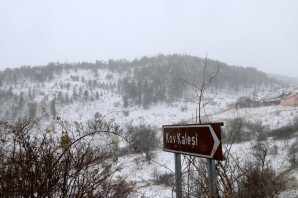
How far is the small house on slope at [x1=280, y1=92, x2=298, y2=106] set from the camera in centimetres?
4400

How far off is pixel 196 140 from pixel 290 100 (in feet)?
162

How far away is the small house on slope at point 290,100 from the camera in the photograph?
4400 cm

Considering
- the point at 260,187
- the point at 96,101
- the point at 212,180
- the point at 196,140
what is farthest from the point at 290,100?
the point at 96,101

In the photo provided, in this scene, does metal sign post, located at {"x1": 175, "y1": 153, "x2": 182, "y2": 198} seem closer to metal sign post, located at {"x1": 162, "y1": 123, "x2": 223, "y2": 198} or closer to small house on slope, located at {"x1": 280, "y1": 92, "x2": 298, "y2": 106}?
metal sign post, located at {"x1": 162, "y1": 123, "x2": 223, "y2": 198}

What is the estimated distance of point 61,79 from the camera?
4077 inches

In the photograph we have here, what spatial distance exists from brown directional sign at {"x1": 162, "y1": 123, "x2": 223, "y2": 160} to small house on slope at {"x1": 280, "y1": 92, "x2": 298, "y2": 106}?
47.4 meters

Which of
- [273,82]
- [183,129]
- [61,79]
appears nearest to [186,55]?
[273,82]

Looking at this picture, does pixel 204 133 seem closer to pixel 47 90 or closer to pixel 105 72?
pixel 47 90

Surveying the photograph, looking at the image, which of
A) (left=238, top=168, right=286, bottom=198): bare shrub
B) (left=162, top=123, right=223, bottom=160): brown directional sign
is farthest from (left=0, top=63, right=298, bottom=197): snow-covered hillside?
(left=162, top=123, right=223, bottom=160): brown directional sign

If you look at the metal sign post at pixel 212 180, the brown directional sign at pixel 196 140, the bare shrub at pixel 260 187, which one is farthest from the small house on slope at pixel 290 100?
the metal sign post at pixel 212 180

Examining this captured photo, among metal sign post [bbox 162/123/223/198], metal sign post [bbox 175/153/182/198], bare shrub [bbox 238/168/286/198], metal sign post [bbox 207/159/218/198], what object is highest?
metal sign post [bbox 162/123/223/198]

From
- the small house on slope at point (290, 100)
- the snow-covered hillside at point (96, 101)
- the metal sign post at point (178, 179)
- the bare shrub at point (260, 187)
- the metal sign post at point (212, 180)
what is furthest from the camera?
the snow-covered hillside at point (96, 101)

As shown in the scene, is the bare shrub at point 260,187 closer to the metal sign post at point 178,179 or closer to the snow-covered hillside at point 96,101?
the metal sign post at point 178,179

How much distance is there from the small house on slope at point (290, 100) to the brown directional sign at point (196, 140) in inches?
1866
